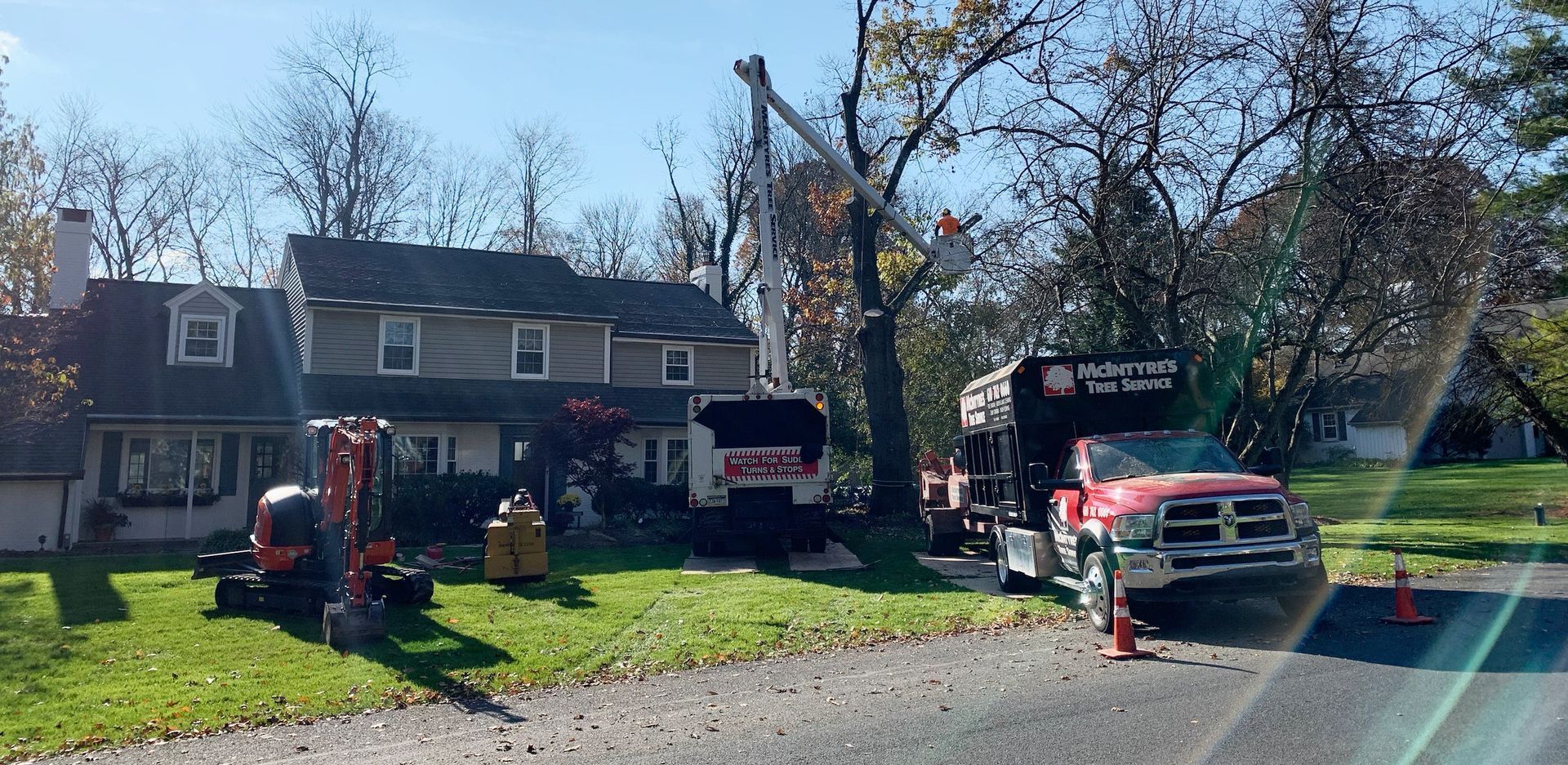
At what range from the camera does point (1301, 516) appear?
923 centimetres

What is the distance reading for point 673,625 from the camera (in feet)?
35.6

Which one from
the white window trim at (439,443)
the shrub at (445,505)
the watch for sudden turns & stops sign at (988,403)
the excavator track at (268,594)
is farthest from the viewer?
the white window trim at (439,443)

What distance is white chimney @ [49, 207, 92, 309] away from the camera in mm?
23109

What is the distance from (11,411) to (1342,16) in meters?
22.7

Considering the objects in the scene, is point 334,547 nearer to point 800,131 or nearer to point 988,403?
point 988,403

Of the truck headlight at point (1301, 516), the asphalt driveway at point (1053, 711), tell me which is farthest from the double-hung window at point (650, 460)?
the truck headlight at point (1301, 516)

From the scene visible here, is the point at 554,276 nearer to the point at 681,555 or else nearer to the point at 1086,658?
the point at 681,555

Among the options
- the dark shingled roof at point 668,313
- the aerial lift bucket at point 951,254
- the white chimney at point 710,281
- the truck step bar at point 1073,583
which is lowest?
the truck step bar at point 1073,583

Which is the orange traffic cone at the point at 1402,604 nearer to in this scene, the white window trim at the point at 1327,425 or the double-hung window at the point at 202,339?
the double-hung window at the point at 202,339

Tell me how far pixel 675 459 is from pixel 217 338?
11348 mm

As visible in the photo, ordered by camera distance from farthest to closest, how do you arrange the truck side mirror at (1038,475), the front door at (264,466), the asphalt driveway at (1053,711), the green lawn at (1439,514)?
the front door at (264,466) → the green lawn at (1439,514) → the truck side mirror at (1038,475) → the asphalt driveway at (1053,711)

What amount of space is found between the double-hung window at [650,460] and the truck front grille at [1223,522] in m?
18.3

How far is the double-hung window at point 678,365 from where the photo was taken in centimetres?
2753

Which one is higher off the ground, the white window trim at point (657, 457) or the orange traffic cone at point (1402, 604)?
the white window trim at point (657, 457)
